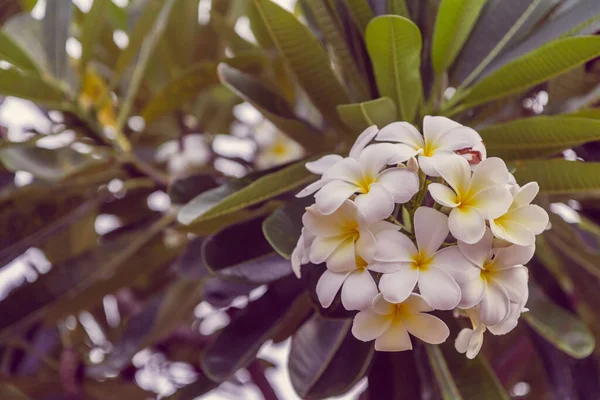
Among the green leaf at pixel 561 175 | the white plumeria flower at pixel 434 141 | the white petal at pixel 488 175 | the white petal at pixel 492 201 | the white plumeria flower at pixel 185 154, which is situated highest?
the white plumeria flower at pixel 434 141

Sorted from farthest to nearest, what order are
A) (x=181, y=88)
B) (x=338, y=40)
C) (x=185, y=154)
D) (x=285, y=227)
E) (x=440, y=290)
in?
(x=185, y=154)
(x=181, y=88)
(x=338, y=40)
(x=285, y=227)
(x=440, y=290)

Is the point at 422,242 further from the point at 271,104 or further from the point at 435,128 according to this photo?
the point at 271,104

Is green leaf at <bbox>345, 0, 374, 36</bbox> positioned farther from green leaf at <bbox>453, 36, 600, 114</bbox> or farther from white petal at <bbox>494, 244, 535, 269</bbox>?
white petal at <bbox>494, 244, 535, 269</bbox>

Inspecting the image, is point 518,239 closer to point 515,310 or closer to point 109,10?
point 515,310

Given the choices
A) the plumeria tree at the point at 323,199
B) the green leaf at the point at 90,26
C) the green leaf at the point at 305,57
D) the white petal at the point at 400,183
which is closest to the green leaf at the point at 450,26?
the plumeria tree at the point at 323,199

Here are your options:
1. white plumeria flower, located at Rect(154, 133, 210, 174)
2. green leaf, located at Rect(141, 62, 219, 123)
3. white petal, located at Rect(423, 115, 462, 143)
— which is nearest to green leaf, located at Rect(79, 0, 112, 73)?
green leaf, located at Rect(141, 62, 219, 123)

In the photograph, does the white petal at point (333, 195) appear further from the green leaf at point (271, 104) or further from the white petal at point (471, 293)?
the green leaf at point (271, 104)

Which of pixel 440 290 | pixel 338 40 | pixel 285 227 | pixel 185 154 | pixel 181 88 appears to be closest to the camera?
pixel 440 290

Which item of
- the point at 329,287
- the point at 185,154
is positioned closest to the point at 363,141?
the point at 329,287
